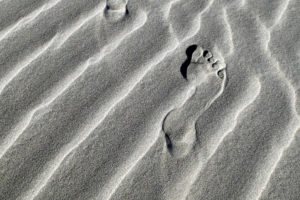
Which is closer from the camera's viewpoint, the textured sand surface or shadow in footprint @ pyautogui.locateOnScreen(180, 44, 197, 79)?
the textured sand surface

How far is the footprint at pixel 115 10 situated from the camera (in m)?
2.26

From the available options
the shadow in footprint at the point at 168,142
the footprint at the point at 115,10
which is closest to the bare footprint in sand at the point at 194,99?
the shadow in footprint at the point at 168,142

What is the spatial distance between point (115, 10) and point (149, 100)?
27.8 inches

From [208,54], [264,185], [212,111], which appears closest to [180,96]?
[212,111]

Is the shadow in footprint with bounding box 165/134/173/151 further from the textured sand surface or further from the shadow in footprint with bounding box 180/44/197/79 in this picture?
the shadow in footprint with bounding box 180/44/197/79

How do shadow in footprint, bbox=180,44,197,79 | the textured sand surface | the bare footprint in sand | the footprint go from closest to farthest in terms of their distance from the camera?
the textured sand surface
the bare footprint in sand
shadow in footprint, bbox=180,44,197,79
the footprint

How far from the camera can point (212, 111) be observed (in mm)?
1939

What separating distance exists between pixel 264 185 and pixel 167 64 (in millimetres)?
854

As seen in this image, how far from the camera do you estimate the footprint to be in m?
2.26

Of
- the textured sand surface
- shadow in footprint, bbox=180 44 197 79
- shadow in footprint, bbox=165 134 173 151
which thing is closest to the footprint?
the textured sand surface

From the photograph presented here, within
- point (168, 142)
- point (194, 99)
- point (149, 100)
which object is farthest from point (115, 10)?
point (168, 142)

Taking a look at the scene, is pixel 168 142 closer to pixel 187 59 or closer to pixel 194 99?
pixel 194 99

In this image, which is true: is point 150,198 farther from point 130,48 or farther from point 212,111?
point 130,48

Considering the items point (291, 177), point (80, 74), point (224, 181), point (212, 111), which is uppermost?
point (80, 74)
